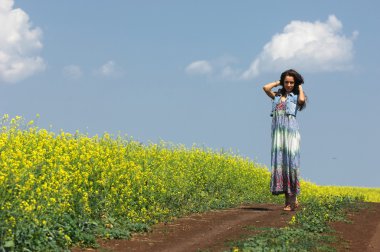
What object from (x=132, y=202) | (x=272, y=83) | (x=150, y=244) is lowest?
(x=150, y=244)

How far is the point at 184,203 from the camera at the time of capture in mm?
16406

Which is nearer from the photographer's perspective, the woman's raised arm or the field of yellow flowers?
the field of yellow flowers

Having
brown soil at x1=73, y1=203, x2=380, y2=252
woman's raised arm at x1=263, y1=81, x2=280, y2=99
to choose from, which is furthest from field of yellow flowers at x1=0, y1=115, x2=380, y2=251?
woman's raised arm at x1=263, y1=81, x2=280, y2=99

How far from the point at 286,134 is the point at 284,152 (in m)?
0.50

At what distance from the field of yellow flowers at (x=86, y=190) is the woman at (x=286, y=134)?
2216mm

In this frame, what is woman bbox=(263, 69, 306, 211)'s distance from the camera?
15961 mm

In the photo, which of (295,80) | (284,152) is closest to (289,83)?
(295,80)

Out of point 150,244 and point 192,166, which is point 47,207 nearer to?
point 150,244

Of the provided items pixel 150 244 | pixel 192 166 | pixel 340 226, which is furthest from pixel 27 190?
pixel 192 166

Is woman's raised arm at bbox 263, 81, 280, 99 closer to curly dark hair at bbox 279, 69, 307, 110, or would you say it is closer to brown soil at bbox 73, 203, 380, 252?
curly dark hair at bbox 279, 69, 307, 110

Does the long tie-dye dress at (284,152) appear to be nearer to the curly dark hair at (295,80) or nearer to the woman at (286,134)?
the woman at (286,134)

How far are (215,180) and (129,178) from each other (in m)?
6.95

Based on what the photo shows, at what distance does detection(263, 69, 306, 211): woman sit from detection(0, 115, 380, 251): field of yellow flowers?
2.22 m

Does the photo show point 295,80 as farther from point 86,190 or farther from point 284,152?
point 86,190
